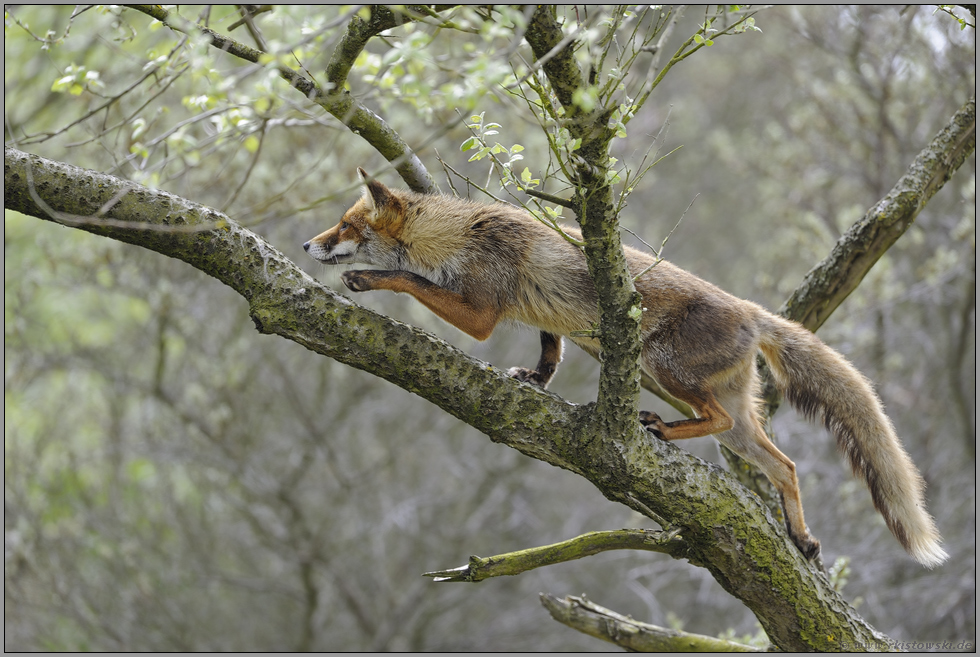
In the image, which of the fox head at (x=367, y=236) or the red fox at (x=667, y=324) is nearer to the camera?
the red fox at (x=667, y=324)

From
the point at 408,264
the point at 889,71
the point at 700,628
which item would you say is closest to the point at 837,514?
the point at 700,628

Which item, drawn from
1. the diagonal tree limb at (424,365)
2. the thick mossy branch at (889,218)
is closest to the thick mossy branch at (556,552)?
the diagonal tree limb at (424,365)

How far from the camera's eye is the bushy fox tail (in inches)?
182

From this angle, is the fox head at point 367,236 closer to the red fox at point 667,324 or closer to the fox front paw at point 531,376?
the red fox at point 667,324

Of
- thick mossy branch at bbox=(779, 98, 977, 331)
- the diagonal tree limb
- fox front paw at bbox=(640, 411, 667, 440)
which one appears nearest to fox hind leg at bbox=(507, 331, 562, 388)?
fox front paw at bbox=(640, 411, 667, 440)

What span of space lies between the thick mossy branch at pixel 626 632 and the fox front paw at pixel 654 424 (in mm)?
1202

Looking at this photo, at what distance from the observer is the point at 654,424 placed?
15.7 ft

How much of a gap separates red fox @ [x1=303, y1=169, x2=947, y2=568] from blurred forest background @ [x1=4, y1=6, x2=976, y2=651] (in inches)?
130

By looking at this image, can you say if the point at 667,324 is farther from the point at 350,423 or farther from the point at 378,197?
the point at 350,423

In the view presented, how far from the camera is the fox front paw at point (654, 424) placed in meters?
4.73

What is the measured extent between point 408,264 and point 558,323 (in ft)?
4.15

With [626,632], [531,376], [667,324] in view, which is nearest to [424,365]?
[531,376]

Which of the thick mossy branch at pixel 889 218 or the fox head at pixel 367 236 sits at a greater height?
the thick mossy branch at pixel 889 218

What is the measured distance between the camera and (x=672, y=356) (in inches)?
190
